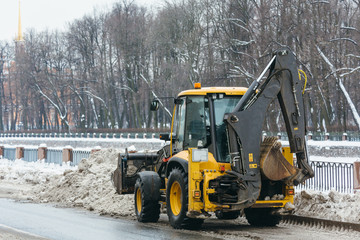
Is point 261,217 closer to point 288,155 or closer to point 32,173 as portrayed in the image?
point 288,155

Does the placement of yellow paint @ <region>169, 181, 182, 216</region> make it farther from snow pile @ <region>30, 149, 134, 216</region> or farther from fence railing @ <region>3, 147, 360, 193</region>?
fence railing @ <region>3, 147, 360, 193</region>

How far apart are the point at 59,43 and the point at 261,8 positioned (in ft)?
165

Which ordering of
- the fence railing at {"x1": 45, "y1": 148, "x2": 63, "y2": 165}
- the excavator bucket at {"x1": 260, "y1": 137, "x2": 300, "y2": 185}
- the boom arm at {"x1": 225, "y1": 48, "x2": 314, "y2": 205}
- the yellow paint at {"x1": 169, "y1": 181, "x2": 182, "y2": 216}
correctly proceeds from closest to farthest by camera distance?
the boom arm at {"x1": 225, "y1": 48, "x2": 314, "y2": 205} → the excavator bucket at {"x1": 260, "y1": 137, "x2": 300, "y2": 185} → the yellow paint at {"x1": 169, "y1": 181, "x2": 182, "y2": 216} → the fence railing at {"x1": 45, "y1": 148, "x2": 63, "y2": 165}

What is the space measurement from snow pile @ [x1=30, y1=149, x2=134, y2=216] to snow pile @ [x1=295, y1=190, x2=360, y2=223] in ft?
12.7

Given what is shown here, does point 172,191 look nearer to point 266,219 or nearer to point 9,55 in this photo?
point 266,219

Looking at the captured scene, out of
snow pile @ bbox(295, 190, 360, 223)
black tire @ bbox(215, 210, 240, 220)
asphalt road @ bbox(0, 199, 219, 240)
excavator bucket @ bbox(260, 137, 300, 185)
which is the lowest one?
asphalt road @ bbox(0, 199, 219, 240)

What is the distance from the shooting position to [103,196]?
16.7m

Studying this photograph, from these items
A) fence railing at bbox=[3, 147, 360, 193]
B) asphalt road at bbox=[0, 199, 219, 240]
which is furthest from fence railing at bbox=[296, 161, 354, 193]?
asphalt road at bbox=[0, 199, 219, 240]

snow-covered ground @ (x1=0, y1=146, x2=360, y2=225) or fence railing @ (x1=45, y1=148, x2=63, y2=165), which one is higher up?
fence railing @ (x1=45, y1=148, x2=63, y2=165)

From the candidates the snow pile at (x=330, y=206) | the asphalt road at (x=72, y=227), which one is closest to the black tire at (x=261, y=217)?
the snow pile at (x=330, y=206)

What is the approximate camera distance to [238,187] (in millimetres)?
11219

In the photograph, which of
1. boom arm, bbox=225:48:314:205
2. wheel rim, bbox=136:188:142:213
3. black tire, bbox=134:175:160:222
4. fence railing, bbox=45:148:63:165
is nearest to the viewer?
boom arm, bbox=225:48:314:205

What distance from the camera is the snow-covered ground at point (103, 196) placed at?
1278 centimetres

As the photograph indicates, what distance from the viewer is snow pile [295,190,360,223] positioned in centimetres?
1231
